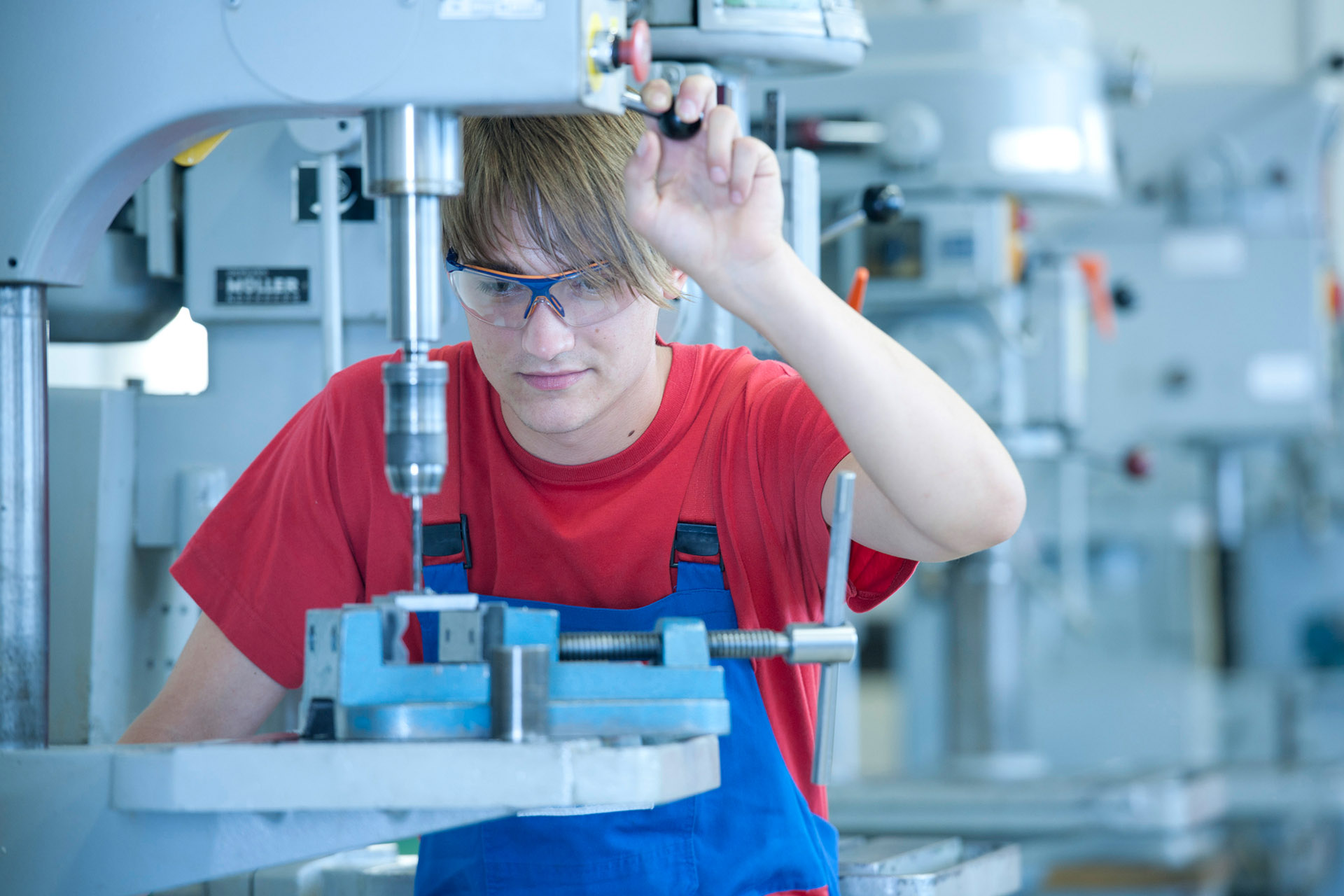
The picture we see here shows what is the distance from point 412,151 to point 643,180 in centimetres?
15

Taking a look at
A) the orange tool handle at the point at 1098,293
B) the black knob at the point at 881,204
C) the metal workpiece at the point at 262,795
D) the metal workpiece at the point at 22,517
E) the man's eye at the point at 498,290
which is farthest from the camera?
the orange tool handle at the point at 1098,293

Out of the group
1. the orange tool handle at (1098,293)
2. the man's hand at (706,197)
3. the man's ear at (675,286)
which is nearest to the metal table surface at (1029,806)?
the orange tool handle at (1098,293)

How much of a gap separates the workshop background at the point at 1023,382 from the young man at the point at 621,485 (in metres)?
0.22

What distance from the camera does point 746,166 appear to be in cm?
89

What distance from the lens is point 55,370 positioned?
1931 millimetres

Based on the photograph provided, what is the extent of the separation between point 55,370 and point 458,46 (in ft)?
4.26

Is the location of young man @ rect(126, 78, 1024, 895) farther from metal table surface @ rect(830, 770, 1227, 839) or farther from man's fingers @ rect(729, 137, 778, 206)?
metal table surface @ rect(830, 770, 1227, 839)

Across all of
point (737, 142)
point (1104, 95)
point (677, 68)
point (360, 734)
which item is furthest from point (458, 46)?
point (1104, 95)

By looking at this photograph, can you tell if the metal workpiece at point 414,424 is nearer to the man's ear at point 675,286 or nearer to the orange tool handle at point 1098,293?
the man's ear at point 675,286

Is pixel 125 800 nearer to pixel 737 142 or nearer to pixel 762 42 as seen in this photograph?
pixel 737 142

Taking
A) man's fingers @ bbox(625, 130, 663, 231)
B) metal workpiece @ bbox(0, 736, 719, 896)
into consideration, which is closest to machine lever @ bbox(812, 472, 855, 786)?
metal workpiece @ bbox(0, 736, 719, 896)

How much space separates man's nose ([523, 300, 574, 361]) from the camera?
1.05 m

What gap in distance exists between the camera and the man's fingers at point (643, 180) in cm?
91

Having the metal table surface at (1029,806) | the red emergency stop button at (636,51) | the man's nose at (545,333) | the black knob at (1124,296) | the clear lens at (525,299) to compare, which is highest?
the black knob at (1124,296)
